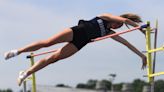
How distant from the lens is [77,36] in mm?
10445

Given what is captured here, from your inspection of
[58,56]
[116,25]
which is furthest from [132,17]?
[58,56]

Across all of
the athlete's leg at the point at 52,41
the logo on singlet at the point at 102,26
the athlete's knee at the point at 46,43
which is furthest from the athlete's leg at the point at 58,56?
the logo on singlet at the point at 102,26

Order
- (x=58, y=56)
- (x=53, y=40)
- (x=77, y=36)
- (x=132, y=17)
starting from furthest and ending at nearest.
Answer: (x=132, y=17), (x=58, y=56), (x=77, y=36), (x=53, y=40)

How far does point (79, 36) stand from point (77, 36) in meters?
0.03

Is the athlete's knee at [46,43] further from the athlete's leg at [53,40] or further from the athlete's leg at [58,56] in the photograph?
the athlete's leg at [58,56]

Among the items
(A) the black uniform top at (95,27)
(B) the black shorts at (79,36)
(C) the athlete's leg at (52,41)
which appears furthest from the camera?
(A) the black uniform top at (95,27)

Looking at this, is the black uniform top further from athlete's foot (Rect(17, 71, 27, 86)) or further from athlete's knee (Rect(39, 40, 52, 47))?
athlete's foot (Rect(17, 71, 27, 86))

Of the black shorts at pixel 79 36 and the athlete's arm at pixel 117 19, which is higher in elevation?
the athlete's arm at pixel 117 19

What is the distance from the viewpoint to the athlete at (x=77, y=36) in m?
10.4

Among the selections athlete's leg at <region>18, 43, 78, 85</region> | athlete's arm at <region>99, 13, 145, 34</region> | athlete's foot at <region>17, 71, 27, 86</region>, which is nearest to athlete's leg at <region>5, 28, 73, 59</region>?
athlete's leg at <region>18, 43, 78, 85</region>

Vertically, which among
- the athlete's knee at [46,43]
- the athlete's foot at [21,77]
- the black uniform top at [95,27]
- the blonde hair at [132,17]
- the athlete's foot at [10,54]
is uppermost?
the blonde hair at [132,17]

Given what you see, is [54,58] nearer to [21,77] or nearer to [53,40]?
[53,40]

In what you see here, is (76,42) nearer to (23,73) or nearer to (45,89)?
(23,73)

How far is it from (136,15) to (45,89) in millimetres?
20712
